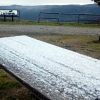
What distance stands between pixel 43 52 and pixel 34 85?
4.78ft

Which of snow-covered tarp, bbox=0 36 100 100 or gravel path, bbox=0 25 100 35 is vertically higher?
snow-covered tarp, bbox=0 36 100 100

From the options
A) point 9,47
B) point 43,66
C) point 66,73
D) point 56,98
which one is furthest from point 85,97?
point 9,47

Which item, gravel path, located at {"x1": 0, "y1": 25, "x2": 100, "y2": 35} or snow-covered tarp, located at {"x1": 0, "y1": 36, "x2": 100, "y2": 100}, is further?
gravel path, located at {"x1": 0, "y1": 25, "x2": 100, "y2": 35}

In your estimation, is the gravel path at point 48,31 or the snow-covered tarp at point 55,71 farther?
the gravel path at point 48,31

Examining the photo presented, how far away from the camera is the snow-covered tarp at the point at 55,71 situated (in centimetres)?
212

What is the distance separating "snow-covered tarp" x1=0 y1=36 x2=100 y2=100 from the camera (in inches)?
83.4

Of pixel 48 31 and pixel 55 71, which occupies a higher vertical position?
pixel 55 71

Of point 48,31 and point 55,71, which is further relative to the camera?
point 48,31

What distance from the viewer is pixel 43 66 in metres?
2.87

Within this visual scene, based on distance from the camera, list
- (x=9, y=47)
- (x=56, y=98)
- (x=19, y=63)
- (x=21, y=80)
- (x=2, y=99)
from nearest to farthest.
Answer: (x=56, y=98)
(x=21, y=80)
(x=19, y=63)
(x=2, y=99)
(x=9, y=47)

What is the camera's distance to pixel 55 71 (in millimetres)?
2674

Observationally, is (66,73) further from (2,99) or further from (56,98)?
(2,99)

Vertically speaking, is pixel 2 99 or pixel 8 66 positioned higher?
pixel 8 66

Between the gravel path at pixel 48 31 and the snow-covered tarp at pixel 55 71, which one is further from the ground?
the snow-covered tarp at pixel 55 71
